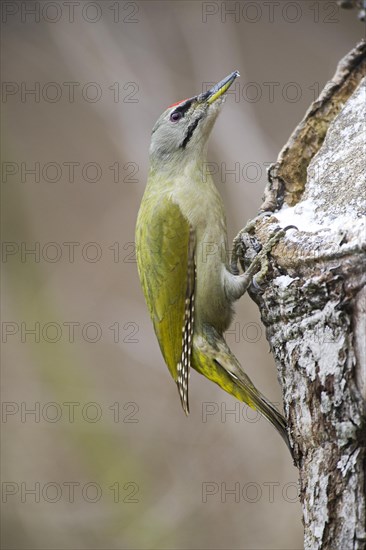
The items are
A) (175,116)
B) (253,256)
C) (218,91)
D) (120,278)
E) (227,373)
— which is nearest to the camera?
(253,256)

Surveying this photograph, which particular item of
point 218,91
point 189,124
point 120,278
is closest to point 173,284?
point 189,124

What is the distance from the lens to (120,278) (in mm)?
5922

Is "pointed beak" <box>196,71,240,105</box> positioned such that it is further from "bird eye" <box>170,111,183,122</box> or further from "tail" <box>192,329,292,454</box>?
"tail" <box>192,329,292,454</box>

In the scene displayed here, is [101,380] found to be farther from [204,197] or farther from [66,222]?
[204,197]

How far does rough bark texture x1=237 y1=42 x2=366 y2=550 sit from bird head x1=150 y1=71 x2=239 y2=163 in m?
0.99

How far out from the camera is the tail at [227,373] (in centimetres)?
306

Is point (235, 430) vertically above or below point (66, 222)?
below

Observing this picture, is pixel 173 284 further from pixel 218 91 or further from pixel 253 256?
pixel 218 91

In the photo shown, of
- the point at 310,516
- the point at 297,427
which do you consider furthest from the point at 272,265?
the point at 310,516

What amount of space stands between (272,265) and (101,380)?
2869 millimetres

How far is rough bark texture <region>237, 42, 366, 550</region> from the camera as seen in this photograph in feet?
7.53

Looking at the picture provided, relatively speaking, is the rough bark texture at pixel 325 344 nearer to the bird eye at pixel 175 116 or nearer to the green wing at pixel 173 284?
the green wing at pixel 173 284

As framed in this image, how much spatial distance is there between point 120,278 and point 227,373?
2747mm

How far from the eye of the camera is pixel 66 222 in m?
6.11
